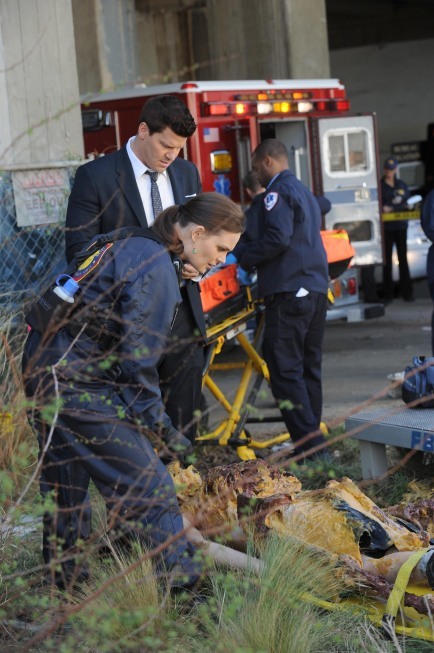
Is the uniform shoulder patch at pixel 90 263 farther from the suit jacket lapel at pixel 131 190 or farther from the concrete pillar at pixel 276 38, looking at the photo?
the concrete pillar at pixel 276 38

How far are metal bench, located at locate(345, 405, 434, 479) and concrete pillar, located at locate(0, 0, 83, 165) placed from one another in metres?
2.93

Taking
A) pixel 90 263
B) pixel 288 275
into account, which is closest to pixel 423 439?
pixel 288 275

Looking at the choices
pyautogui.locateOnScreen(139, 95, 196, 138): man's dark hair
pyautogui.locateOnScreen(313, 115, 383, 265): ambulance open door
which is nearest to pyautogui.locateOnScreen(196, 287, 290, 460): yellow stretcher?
pyautogui.locateOnScreen(139, 95, 196, 138): man's dark hair

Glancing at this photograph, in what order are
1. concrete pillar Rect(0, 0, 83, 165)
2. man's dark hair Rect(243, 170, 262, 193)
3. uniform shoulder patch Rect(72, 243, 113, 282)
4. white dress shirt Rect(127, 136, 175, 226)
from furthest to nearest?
man's dark hair Rect(243, 170, 262, 193) → concrete pillar Rect(0, 0, 83, 165) → white dress shirt Rect(127, 136, 175, 226) → uniform shoulder patch Rect(72, 243, 113, 282)

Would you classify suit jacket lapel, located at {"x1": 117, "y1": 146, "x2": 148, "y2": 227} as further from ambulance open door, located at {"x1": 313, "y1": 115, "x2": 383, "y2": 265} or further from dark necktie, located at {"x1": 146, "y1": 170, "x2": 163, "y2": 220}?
ambulance open door, located at {"x1": 313, "y1": 115, "x2": 383, "y2": 265}

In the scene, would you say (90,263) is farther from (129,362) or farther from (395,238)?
(395,238)

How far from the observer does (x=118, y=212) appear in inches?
201

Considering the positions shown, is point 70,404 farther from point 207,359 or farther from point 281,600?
point 207,359

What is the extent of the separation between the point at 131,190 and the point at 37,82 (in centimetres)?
255

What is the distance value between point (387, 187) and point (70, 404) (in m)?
11.1

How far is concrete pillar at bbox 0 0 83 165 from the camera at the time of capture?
7039mm

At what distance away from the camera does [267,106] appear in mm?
9852

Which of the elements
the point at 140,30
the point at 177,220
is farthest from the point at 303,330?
the point at 140,30

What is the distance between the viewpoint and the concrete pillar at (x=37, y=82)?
7.04m
